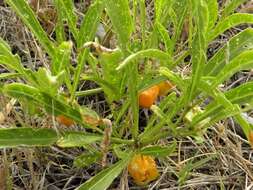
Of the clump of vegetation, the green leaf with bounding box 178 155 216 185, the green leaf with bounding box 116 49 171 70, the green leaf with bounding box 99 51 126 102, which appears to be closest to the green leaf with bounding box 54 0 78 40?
the clump of vegetation

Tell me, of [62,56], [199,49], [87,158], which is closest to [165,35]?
[199,49]

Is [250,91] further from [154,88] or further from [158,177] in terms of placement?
[158,177]

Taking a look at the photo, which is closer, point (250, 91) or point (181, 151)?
point (250, 91)

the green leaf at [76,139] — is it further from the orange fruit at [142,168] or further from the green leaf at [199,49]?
the green leaf at [199,49]

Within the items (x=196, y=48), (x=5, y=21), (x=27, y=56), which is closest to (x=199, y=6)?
(x=196, y=48)

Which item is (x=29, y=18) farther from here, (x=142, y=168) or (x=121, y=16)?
(x=142, y=168)

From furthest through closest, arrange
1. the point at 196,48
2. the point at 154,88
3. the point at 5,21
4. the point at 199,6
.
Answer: the point at 5,21, the point at 154,88, the point at 196,48, the point at 199,6

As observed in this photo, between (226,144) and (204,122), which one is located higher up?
(204,122)

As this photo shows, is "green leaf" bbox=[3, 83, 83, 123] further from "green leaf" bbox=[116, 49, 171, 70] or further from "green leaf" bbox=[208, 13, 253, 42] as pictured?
"green leaf" bbox=[208, 13, 253, 42]

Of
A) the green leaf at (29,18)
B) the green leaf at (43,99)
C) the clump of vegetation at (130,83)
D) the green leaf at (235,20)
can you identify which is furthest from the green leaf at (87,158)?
the green leaf at (235,20)
